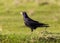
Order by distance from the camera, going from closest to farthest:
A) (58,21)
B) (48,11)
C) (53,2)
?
(58,21)
(48,11)
(53,2)

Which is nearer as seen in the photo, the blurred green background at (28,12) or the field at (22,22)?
the field at (22,22)

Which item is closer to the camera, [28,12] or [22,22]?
[22,22]

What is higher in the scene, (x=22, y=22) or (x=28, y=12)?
(x=28, y=12)

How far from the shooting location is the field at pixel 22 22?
38.6 ft

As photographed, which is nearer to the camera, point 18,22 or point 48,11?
point 18,22

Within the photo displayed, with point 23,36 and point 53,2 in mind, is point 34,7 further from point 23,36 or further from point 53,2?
point 23,36

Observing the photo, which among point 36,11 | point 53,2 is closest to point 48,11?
point 36,11

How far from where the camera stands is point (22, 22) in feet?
66.4

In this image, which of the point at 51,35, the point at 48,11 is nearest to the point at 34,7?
the point at 48,11

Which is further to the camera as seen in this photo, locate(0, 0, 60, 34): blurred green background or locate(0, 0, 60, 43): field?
locate(0, 0, 60, 34): blurred green background

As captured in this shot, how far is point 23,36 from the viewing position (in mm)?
11906

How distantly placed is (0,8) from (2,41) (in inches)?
525

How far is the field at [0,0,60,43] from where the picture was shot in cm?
1177

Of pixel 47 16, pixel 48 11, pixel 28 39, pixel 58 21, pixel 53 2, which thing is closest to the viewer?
pixel 28 39
